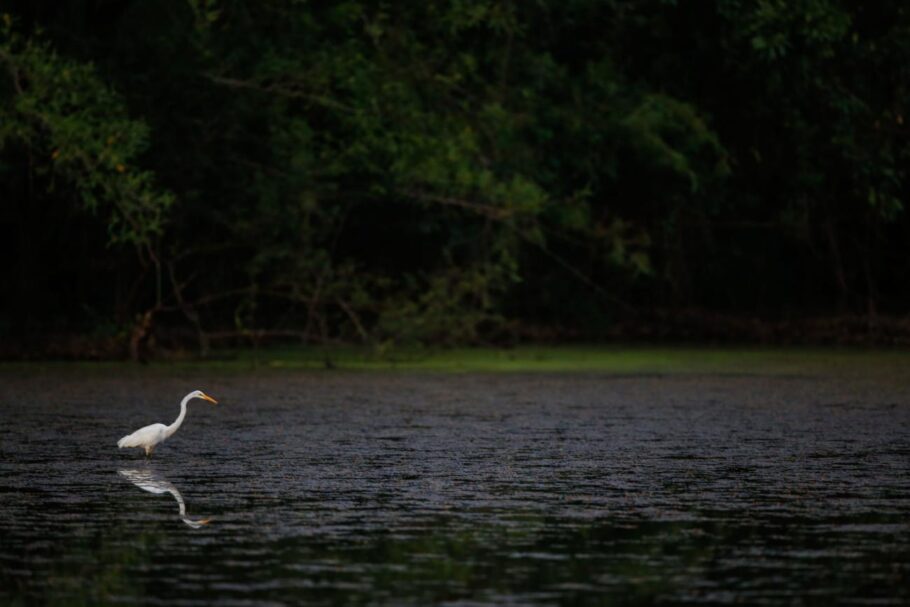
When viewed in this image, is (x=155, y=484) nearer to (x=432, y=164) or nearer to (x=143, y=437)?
(x=143, y=437)

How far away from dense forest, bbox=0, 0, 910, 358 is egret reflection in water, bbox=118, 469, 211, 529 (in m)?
13.0

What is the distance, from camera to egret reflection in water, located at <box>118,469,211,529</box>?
38.5 ft

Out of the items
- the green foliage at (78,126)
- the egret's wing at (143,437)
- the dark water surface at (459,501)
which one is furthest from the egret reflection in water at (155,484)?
the green foliage at (78,126)

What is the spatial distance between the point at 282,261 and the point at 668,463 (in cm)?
1727

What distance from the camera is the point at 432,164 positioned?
30.2 metres

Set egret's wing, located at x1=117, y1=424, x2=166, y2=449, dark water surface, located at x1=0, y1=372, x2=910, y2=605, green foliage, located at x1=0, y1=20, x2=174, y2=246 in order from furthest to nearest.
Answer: green foliage, located at x1=0, y1=20, x2=174, y2=246, egret's wing, located at x1=117, y1=424, x2=166, y2=449, dark water surface, located at x1=0, y1=372, x2=910, y2=605

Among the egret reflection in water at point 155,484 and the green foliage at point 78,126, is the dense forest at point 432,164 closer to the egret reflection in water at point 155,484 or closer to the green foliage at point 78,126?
the green foliage at point 78,126

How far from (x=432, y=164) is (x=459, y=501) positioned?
18.2 meters

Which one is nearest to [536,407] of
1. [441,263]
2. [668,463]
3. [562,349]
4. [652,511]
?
[668,463]

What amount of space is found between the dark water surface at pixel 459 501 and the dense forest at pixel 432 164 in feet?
27.4

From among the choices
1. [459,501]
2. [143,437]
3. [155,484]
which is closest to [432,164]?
[143,437]

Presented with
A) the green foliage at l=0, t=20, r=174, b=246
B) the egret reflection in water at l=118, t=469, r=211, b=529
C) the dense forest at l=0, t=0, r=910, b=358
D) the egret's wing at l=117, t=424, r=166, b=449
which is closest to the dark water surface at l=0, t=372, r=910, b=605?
the egret reflection in water at l=118, t=469, r=211, b=529

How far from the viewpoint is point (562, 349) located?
113 ft

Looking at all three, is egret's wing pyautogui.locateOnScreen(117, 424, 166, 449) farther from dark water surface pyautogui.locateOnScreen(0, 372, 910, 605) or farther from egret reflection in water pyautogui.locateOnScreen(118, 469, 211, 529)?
egret reflection in water pyautogui.locateOnScreen(118, 469, 211, 529)
